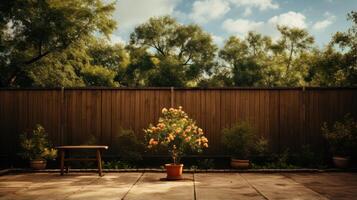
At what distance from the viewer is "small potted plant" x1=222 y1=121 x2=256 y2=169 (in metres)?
10.7

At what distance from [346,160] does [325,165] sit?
2.08 feet

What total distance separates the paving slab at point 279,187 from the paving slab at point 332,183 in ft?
0.70

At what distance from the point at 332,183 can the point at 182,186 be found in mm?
3219

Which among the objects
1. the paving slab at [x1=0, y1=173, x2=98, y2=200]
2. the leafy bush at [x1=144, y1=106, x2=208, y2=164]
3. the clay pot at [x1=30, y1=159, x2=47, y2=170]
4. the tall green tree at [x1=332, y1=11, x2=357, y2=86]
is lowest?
the paving slab at [x1=0, y1=173, x2=98, y2=200]

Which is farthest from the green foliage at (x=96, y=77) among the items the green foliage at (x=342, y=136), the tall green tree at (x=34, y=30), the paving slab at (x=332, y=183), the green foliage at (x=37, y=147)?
the paving slab at (x=332, y=183)

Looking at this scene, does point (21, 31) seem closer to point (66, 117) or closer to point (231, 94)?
point (66, 117)

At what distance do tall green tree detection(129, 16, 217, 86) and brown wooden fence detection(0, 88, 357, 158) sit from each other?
26320 mm

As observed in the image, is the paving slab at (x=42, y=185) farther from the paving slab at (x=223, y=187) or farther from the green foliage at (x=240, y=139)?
the green foliage at (x=240, y=139)

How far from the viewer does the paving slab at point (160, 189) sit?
7020 millimetres

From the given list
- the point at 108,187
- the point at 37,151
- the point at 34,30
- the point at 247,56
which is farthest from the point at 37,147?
the point at 247,56

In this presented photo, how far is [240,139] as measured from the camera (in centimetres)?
1064

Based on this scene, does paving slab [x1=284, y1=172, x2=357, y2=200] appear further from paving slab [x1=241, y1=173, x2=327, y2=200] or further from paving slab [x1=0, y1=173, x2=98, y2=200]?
paving slab [x1=0, y1=173, x2=98, y2=200]

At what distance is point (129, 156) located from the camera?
36.2 ft

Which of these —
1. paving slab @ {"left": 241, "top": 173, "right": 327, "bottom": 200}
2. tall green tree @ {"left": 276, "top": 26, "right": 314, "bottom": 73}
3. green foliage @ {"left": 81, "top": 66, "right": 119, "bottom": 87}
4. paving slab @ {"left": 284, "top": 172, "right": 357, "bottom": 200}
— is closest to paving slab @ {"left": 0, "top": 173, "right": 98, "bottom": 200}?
paving slab @ {"left": 241, "top": 173, "right": 327, "bottom": 200}
